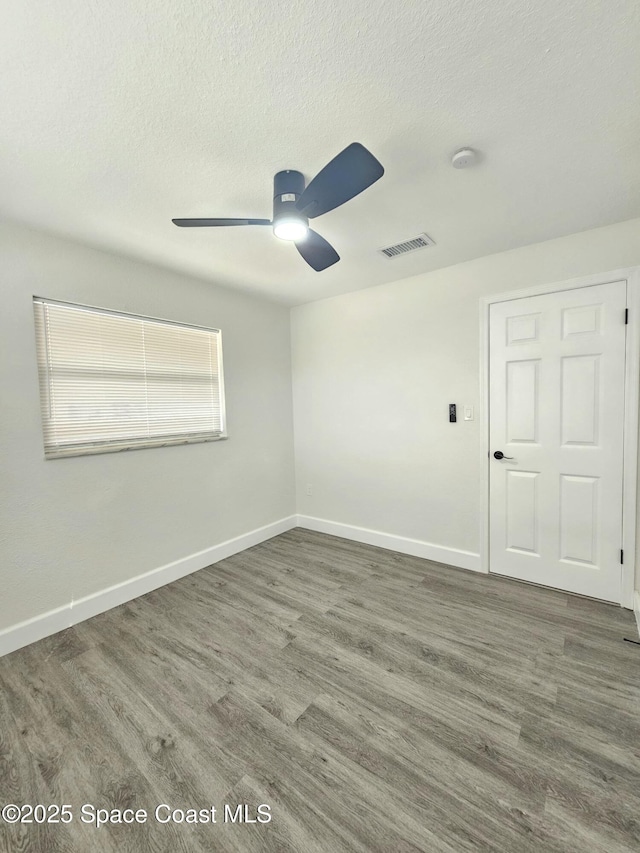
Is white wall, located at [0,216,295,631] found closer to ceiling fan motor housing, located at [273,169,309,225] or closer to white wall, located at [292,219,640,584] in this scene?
white wall, located at [292,219,640,584]

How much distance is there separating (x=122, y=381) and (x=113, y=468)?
66 centimetres

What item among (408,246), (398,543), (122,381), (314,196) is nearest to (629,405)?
(408,246)

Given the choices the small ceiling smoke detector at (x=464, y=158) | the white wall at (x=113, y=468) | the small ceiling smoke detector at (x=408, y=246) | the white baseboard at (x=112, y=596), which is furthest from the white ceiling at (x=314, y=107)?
the white baseboard at (x=112, y=596)

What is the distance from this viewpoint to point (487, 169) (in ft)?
5.74

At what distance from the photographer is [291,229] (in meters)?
1.69

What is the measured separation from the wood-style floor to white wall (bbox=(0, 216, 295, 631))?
437 millimetres

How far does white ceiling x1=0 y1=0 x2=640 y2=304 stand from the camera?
1075 millimetres

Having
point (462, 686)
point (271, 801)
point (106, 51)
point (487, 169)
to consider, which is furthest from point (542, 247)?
point (271, 801)

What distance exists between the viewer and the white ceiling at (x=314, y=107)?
1075 mm

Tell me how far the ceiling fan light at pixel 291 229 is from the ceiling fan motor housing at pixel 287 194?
2 cm

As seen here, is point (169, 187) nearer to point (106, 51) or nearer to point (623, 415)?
point (106, 51)

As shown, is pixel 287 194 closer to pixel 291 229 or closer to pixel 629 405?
pixel 291 229

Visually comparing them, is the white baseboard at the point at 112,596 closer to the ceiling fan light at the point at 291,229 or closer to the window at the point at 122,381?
the window at the point at 122,381

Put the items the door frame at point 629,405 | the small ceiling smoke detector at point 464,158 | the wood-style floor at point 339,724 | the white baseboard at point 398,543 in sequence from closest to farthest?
the wood-style floor at point 339,724 < the small ceiling smoke detector at point 464,158 < the door frame at point 629,405 < the white baseboard at point 398,543
